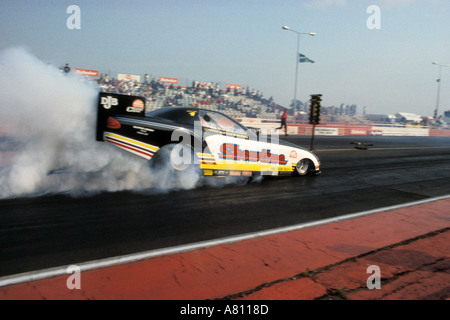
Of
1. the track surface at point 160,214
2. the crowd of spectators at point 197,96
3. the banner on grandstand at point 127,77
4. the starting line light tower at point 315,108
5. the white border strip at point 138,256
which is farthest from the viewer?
the crowd of spectators at point 197,96

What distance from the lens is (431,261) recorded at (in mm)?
3486

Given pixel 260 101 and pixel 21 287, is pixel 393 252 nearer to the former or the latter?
pixel 21 287

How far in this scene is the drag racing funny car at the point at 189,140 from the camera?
5508 mm

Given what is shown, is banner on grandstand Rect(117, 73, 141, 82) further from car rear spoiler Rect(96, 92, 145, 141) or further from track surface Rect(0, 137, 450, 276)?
track surface Rect(0, 137, 450, 276)

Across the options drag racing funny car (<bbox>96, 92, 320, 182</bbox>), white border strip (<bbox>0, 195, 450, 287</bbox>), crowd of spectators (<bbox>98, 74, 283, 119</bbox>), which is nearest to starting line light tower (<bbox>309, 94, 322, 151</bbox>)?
drag racing funny car (<bbox>96, 92, 320, 182</bbox>)

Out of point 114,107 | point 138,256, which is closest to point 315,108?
point 114,107

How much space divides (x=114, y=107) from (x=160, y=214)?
6.76 ft

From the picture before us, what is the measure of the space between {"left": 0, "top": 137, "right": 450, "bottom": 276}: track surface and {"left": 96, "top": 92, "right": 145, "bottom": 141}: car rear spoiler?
1.14 m

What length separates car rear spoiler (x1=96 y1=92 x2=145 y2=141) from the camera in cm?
538

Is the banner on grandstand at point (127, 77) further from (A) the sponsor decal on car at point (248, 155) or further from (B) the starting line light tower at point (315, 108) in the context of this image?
(A) the sponsor decal on car at point (248, 155)

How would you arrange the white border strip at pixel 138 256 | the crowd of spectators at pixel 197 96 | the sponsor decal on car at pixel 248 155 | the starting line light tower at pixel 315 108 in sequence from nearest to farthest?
the white border strip at pixel 138 256 → the sponsor decal on car at pixel 248 155 → the starting line light tower at pixel 315 108 → the crowd of spectators at pixel 197 96

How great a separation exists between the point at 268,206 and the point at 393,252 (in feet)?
6.86

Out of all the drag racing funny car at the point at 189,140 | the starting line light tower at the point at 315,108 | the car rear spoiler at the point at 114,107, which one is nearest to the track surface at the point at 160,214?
the drag racing funny car at the point at 189,140

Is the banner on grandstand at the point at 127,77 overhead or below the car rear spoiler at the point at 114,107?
overhead
